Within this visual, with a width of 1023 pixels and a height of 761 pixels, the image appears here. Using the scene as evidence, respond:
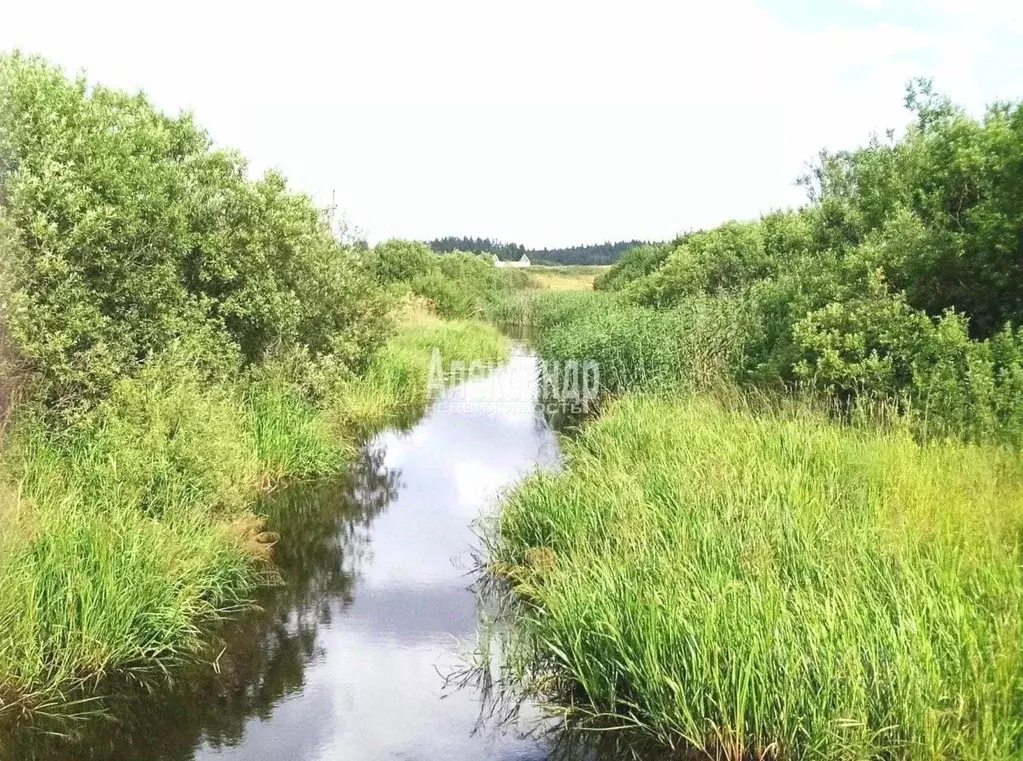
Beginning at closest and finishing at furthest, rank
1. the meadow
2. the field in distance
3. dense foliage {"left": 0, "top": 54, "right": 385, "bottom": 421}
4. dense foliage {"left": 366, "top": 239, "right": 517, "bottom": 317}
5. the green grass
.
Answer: the meadow, the green grass, dense foliage {"left": 0, "top": 54, "right": 385, "bottom": 421}, dense foliage {"left": 366, "top": 239, "right": 517, "bottom": 317}, the field in distance

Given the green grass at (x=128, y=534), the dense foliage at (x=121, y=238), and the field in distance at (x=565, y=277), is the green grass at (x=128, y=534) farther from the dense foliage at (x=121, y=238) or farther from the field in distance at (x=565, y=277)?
the field in distance at (x=565, y=277)

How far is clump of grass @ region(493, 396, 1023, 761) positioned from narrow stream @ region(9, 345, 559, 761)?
2.53ft

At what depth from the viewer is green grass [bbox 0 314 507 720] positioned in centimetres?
573

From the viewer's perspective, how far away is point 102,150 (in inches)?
337

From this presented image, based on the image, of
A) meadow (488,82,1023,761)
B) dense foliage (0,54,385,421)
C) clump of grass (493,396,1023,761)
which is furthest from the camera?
dense foliage (0,54,385,421)

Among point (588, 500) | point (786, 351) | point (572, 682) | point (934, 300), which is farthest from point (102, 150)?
point (934, 300)

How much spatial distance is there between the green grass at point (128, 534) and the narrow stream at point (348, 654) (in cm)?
37

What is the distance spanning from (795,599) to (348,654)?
389cm

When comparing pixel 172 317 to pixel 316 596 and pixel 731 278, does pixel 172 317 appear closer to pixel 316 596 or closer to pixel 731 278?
pixel 316 596

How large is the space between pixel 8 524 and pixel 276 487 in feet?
17.3

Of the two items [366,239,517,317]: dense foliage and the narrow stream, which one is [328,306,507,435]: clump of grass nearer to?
[366,239,517,317]: dense foliage

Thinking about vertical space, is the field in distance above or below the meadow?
above

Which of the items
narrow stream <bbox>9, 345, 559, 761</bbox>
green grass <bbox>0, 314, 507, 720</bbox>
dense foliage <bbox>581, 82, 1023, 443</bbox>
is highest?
dense foliage <bbox>581, 82, 1023, 443</bbox>

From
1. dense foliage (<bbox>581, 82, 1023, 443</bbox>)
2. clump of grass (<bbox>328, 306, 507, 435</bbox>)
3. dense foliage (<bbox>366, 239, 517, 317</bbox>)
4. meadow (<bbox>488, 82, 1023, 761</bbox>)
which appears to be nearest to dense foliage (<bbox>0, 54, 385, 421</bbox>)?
clump of grass (<bbox>328, 306, 507, 435</bbox>)
